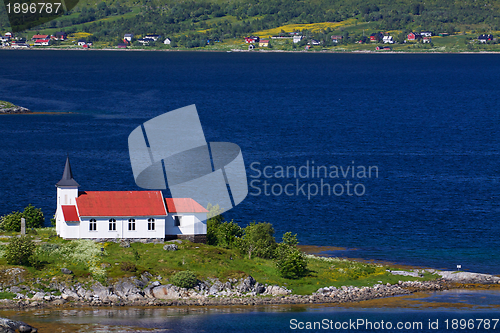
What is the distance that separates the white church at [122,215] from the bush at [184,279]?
293 inches

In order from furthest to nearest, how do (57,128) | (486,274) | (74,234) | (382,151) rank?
(57,128), (382,151), (486,274), (74,234)

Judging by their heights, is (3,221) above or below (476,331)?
above

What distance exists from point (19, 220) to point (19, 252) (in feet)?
42.8

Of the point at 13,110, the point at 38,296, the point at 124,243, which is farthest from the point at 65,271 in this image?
the point at 13,110

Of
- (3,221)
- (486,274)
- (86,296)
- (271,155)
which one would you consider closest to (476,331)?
(486,274)

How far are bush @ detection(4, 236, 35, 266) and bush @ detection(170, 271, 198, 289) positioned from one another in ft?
44.0

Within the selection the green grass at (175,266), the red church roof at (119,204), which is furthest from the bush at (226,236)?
the red church roof at (119,204)

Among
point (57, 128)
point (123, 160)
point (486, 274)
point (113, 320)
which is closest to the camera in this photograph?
point (113, 320)

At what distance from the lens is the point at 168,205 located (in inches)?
2847

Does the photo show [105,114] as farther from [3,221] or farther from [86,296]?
[86,296]

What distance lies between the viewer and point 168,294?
6412 cm

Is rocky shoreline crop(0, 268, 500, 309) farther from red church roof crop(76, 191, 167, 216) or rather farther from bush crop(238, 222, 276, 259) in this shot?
red church roof crop(76, 191, 167, 216)

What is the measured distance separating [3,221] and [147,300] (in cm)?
2331

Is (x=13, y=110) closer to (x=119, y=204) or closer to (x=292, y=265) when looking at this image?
(x=119, y=204)
